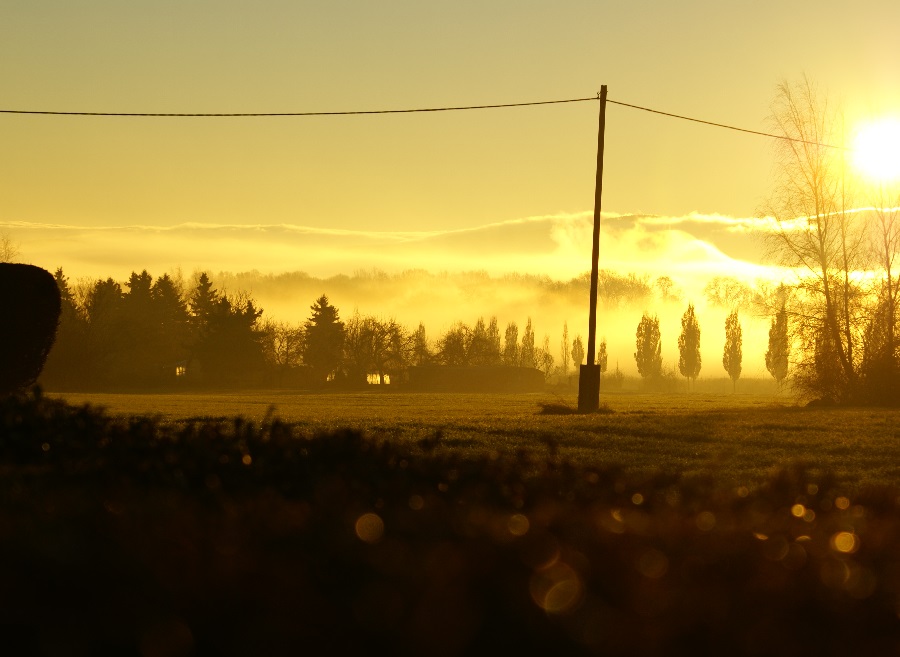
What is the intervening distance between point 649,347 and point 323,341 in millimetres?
47433

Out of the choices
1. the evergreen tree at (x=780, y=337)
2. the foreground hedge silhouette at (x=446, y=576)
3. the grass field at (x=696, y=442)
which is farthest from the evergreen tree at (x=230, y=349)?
the foreground hedge silhouette at (x=446, y=576)

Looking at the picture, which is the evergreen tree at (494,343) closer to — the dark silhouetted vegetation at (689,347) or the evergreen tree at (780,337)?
the dark silhouetted vegetation at (689,347)

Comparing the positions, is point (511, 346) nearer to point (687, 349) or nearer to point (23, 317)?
point (687, 349)

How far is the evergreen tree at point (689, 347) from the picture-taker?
11906 cm

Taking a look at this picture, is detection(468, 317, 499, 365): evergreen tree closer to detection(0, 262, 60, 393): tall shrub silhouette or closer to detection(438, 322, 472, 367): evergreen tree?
detection(438, 322, 472, 367): evergreen tree

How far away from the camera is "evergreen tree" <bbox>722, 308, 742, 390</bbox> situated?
115 m

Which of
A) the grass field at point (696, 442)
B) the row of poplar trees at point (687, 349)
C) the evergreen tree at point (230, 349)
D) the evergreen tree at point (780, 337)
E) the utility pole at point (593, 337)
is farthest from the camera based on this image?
the row of poplar trees at point (687, 349)

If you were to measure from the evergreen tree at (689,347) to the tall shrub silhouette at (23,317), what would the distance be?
105 meters

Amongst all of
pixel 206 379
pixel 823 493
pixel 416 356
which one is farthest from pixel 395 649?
pixel 416 356

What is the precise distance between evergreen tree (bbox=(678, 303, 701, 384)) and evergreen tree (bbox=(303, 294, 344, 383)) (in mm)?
43725

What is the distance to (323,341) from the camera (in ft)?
311

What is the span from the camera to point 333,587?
13.1 feet

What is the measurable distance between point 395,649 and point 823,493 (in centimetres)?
358

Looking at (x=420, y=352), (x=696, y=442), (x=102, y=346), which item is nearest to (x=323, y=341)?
(x=420, y=352)
